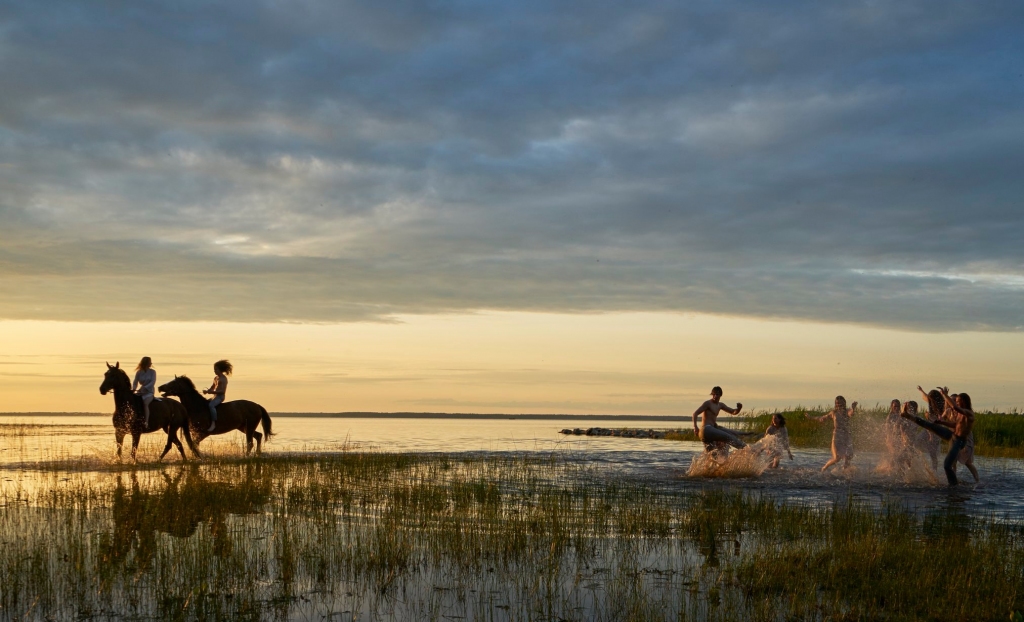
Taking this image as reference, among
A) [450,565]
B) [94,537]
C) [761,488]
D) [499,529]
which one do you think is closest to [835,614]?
[450,565]

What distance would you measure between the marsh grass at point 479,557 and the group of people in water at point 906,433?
5770 millimetres

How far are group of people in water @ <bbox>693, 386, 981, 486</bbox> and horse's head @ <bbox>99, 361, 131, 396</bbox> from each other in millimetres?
14210

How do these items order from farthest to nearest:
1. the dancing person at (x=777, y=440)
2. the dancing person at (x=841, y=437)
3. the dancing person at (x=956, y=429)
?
the dancing person at (x=777, y=440) → the dancing person at (x=841, y=437) → the dancing person at (x=956, y=429)

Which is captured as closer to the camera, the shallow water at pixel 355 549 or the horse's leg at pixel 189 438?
the shallow water at pixel 355 549

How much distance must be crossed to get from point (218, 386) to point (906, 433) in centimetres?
1813

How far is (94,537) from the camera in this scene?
9.80m

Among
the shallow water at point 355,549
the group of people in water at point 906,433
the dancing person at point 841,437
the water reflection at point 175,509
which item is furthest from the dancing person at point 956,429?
the water reflection at point 175,509

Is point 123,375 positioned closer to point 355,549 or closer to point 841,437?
point 355,549

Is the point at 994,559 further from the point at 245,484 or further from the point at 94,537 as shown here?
the point at 245,484

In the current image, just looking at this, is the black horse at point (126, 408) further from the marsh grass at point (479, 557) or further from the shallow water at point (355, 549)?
the marsh grass at point (479, 557)

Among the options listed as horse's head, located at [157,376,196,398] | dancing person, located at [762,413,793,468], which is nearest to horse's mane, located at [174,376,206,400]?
horse's head, located at [157,376,196,398]

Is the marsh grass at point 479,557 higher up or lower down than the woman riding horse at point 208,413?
lower down

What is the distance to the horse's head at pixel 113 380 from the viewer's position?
66.3 feet

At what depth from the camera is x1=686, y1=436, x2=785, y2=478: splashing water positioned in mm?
19547
